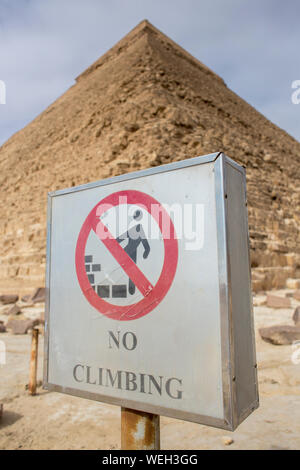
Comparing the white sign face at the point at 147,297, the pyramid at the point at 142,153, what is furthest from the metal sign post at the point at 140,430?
the pyramid at the point at 142,153

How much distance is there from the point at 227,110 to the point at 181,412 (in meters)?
20.2

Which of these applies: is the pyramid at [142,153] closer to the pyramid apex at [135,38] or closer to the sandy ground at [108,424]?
the pyramid apex at [135,38]

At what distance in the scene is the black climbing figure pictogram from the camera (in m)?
1.13

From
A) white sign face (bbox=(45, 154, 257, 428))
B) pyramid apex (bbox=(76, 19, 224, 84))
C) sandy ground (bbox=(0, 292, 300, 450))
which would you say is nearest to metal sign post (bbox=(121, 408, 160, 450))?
white sign face (bbox=(45, 154, 257, 428))

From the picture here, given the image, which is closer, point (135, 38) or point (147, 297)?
point (147, 297)

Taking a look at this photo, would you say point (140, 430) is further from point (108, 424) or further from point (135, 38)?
point (135, 38)

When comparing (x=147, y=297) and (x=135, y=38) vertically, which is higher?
(x=135, y=38)

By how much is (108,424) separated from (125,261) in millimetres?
1765

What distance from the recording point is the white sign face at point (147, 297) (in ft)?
3.25

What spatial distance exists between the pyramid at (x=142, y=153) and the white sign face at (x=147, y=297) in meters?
8.69

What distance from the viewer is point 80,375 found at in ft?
3.97

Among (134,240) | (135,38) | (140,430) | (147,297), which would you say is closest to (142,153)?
(134,240)

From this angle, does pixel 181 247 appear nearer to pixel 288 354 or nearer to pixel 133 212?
pixel 133 212

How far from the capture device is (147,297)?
110 cm
